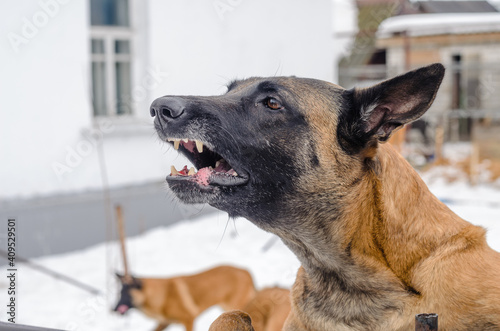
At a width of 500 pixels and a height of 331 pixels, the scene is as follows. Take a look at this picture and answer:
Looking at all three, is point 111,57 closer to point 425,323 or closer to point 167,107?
point 167,107

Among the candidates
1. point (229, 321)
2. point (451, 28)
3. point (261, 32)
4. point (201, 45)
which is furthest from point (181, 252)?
point (451, 28)

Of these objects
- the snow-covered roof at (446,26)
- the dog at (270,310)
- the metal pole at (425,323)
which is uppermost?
the snow-covered roof at (446,26)

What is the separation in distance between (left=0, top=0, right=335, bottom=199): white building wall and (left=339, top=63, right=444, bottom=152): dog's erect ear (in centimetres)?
257

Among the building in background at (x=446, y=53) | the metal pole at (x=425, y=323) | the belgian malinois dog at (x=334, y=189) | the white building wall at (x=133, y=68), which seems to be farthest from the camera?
the building in background at (x=446, y=53)

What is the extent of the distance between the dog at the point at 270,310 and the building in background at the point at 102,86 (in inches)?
87.5

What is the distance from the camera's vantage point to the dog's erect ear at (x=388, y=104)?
1.54 m

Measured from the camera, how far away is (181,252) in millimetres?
5945

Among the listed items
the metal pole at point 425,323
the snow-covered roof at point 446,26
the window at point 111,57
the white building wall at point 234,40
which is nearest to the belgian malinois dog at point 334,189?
the metal pole at point 425,323

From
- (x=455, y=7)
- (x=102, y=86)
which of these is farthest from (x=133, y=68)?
(x=455, y=7)

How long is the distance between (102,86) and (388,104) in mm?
4981

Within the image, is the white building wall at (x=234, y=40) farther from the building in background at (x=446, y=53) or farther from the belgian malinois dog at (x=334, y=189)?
the building in background at (x=446, y=53)

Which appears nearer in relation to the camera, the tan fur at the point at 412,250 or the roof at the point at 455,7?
the tan fur at the point at 412,250

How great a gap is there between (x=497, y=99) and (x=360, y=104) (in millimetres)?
15723

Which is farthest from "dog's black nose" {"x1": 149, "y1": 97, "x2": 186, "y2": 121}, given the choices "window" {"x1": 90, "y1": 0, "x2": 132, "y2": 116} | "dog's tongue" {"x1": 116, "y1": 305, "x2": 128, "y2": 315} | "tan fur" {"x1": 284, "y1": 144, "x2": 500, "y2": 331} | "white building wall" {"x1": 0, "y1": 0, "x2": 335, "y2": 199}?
"window" {"x1": 90, "y1": 0, "x2": 132, "y2": 116}
